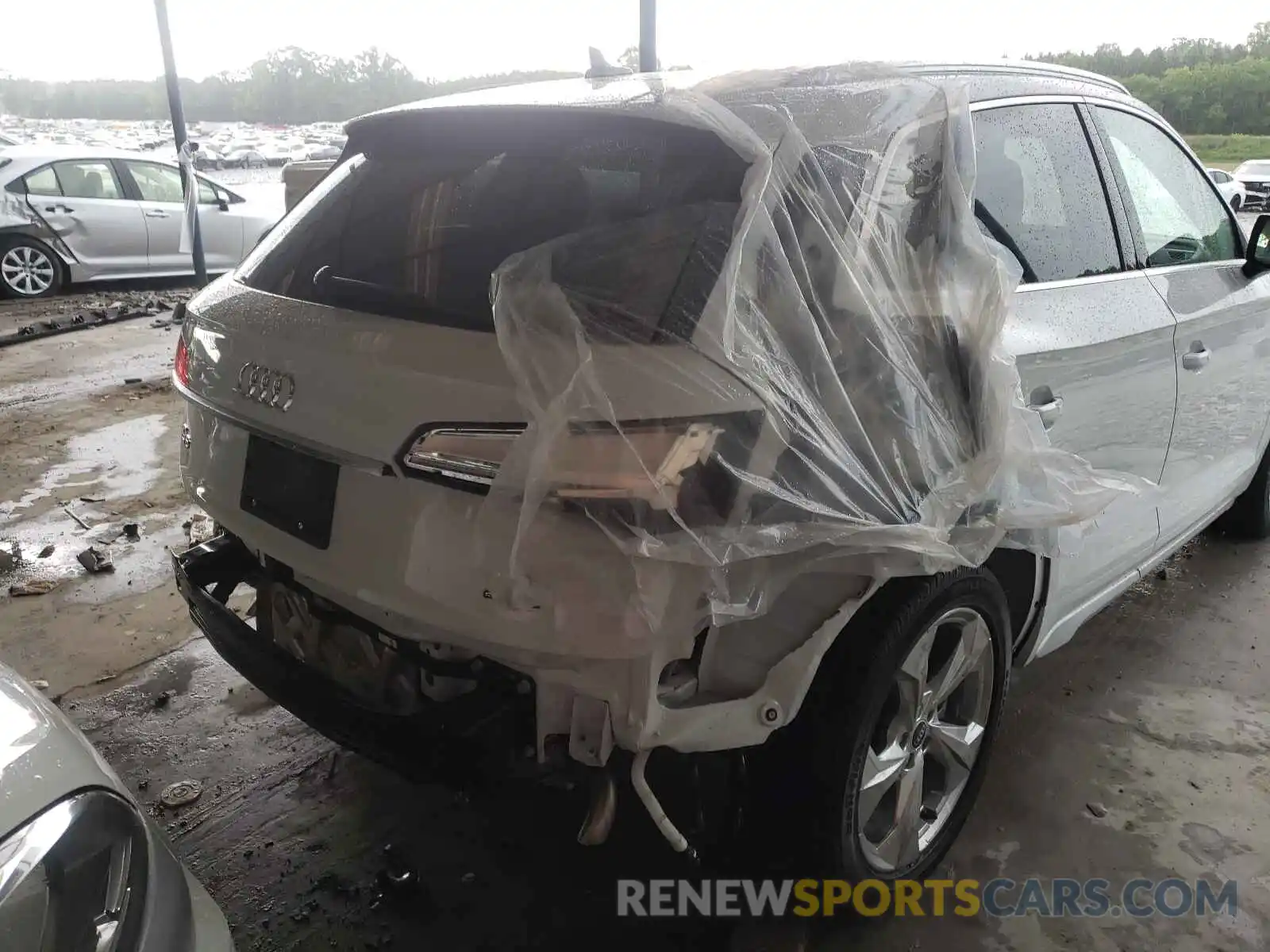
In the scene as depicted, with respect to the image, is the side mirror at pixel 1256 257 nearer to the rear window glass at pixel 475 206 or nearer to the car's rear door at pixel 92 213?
the rear window glass at pixel 475 206

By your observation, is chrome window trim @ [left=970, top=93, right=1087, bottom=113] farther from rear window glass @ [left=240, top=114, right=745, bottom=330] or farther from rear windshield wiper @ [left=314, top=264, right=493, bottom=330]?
rear windshield wiper @ [left=314, top=264, right=493, bottom=330]

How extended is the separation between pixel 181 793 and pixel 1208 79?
74.6 ft

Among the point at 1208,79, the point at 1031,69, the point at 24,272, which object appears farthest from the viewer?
the point at 1208,79

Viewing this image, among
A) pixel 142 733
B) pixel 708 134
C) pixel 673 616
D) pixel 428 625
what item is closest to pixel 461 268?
pixel 708 134

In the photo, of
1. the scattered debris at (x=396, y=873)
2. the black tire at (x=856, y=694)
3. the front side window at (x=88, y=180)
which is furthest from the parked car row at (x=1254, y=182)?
the scattered debris at (x=396, y=873)

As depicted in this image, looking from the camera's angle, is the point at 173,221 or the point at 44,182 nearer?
the point at 44,182

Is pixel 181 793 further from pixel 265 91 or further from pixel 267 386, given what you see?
pixel 265 91

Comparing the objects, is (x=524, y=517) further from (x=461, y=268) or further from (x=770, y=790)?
(x=770, y=790)

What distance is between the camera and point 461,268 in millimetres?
1651

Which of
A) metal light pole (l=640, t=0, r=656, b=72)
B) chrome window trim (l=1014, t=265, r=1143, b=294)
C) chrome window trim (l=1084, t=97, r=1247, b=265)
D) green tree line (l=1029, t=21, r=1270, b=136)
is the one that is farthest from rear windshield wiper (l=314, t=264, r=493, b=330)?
green tree line (l=1029, t=21, r=1270, b=136)

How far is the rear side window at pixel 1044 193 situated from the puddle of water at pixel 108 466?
3.77 metres

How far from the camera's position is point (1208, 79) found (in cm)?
1870

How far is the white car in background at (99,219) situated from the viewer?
8.13 m


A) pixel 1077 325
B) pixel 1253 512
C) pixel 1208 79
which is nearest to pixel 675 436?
pixel 1077 325
